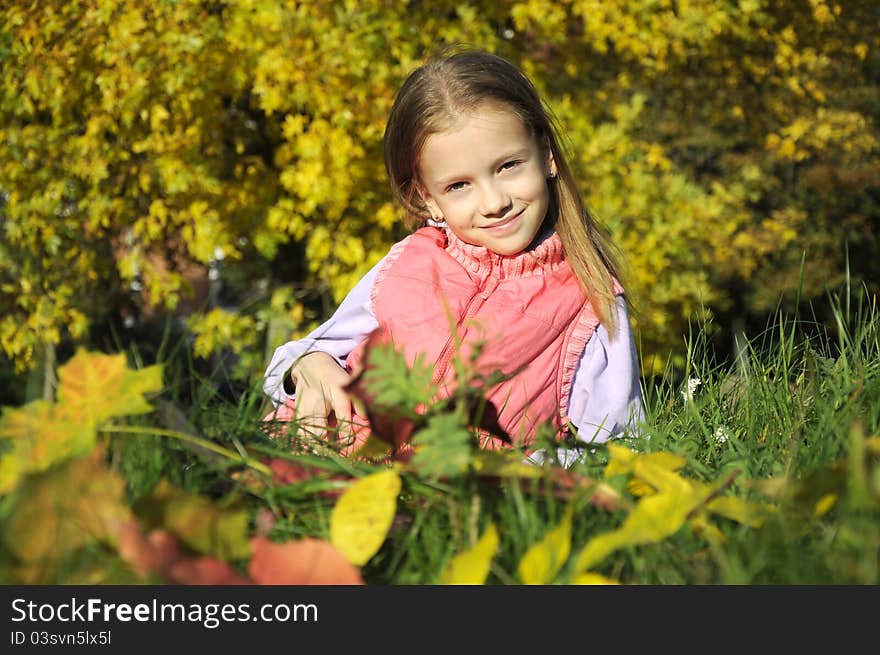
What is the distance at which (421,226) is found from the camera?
8.57ft

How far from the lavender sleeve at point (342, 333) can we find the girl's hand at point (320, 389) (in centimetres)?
9

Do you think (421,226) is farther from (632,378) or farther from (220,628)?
(220,628)

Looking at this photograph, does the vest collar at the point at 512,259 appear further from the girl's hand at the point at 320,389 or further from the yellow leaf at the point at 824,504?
the yellow leaf at the point at 824,504

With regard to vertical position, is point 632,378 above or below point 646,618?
below

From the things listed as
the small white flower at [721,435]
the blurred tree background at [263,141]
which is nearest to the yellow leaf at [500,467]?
the small white flower at [721,435]

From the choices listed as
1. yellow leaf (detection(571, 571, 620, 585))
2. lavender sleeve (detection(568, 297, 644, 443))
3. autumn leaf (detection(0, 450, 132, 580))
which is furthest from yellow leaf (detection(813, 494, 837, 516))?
lavender sleeve (detection(568, 297, 644, 443))

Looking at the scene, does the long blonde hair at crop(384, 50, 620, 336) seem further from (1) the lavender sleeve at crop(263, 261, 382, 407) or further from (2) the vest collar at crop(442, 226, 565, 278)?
(1) the lavender sleeve at crop(263, 261, 382, 407)

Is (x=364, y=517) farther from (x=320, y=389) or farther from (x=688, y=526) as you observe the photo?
(x=320, y=389)

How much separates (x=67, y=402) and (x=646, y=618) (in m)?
0.71

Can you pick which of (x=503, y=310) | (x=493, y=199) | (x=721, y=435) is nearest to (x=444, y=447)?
(x=721, y=435)

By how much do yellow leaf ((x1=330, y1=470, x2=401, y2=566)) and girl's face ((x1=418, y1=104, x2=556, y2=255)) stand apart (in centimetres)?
119

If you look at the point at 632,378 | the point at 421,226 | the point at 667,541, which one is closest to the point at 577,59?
the point at 421,226

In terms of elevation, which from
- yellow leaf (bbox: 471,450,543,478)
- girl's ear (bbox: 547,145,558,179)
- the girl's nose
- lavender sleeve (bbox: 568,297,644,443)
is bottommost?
lavender sleeve (bbox: 568,297,644,443)

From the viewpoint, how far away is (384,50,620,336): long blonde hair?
223 cm
